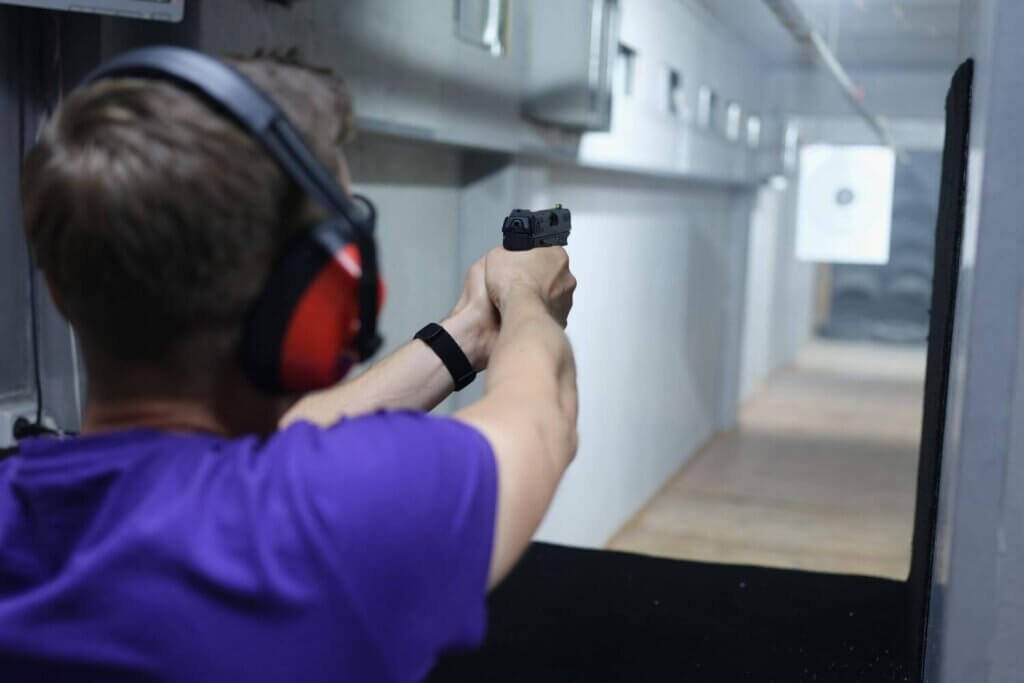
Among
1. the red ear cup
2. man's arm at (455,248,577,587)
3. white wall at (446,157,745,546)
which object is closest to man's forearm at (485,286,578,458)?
man's arm at (455,248,577,587)

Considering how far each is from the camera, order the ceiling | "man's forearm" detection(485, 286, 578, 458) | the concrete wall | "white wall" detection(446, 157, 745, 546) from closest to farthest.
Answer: "man's forearm" detection(485, 286, 578, 458)
the concrete wall
"white wall" detection(446, 157, 745, 546)
the ceiling

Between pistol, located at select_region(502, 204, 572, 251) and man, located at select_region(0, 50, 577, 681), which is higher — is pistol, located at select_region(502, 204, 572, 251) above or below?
above

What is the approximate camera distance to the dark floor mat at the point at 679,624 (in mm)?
1259

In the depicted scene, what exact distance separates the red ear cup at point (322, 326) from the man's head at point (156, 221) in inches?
1.1

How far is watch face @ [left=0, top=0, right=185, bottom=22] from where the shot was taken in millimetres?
1001

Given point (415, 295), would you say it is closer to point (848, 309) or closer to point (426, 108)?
point (426, 108)

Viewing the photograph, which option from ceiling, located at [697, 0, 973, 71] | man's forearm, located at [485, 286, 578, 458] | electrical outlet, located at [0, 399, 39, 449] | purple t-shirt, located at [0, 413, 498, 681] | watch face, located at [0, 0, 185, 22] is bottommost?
electrical outlet, located at [0, 399, 39, 449]

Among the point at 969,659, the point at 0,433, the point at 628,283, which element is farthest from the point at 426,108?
the point at 628,283

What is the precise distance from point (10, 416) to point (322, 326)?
2.96ft

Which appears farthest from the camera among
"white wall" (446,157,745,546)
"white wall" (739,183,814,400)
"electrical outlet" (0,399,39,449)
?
"white wall" (739,183,814,400)

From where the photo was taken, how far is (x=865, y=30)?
4312mm

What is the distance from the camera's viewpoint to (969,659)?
0.84 metres

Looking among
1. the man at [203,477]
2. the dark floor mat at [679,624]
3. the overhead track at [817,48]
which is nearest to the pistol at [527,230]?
the man at [203,477]

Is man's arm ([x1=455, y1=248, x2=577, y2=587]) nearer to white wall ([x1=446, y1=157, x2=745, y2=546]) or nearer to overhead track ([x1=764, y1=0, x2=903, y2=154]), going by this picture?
white wall ([x1=446, y1=157, x2=745, y2=546])
